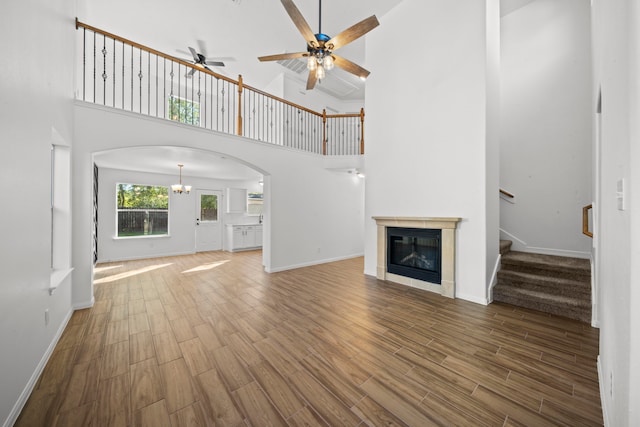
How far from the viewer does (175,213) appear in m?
7.67

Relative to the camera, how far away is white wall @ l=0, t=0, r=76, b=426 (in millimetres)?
1404

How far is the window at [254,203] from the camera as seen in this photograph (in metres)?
9.17

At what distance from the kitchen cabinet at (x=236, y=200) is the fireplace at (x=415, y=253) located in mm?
6267

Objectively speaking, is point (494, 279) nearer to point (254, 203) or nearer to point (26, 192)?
point (26, 192)

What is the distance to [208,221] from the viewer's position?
8328 millimetres

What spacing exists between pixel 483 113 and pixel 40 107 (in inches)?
190

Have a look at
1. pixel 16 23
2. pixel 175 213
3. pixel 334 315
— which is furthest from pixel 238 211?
pixel 16 23

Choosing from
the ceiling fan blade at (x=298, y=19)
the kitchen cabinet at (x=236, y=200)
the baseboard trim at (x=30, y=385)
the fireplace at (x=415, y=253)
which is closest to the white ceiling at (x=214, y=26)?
the kitchen cabinet at (x=236, y=200)

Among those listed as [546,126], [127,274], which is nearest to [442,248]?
[546,126]

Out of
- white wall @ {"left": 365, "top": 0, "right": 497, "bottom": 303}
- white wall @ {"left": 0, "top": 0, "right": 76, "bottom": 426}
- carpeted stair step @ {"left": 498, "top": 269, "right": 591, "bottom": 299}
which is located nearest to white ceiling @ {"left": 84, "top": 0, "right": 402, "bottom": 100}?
white wall @ {"left": 365, "top": 0, "right": 497, "bottom": 303}

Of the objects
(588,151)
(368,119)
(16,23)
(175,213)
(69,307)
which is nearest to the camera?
(16,23)

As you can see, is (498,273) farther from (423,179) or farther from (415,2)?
(415,2)

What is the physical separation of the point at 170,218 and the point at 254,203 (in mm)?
2877

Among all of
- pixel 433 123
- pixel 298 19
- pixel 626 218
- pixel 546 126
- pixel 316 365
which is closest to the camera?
pixel 626 218
